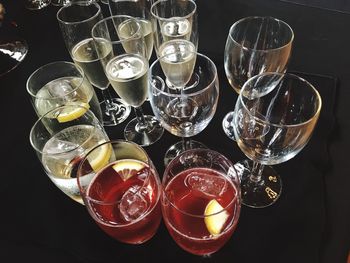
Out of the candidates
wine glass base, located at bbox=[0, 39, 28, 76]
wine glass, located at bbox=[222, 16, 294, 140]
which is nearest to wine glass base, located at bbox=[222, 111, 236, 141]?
wine glass, located at bbox=[222, 16, 294, 140]

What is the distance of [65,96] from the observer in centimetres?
68

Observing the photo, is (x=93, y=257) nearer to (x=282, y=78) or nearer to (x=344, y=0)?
(x=282, y=78)

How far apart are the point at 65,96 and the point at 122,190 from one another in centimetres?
23

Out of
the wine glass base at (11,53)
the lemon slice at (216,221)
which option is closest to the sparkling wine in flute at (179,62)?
the lemon slice at (216,221)

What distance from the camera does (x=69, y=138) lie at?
661 millimetres

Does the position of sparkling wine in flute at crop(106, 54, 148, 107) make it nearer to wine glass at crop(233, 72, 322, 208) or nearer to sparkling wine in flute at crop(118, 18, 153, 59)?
sparkling wine in flute at crop(118, 18, 153, 59)

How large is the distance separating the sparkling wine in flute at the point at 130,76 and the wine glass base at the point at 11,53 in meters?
0.37

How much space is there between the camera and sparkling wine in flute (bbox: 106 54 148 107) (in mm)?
729

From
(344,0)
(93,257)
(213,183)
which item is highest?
(213,183)

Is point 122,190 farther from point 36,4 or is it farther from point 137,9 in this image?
point 36,4

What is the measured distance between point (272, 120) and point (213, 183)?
21 centimetres

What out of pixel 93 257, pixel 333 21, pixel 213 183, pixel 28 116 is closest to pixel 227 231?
pixel 213 183

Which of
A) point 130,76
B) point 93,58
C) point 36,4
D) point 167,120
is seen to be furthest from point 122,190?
point 36,4

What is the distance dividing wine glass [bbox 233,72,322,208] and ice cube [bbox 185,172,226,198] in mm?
86
